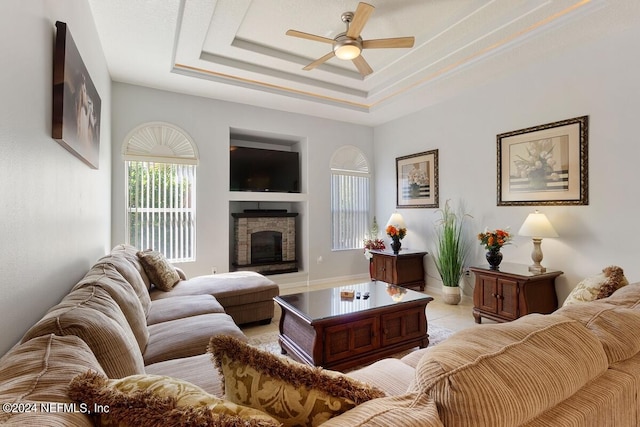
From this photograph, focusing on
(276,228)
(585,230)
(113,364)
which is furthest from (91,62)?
(585,230)

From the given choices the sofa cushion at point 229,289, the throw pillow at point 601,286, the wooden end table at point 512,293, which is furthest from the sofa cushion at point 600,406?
the sofa cushion at point 229,289

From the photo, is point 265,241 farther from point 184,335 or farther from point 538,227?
point 538,227

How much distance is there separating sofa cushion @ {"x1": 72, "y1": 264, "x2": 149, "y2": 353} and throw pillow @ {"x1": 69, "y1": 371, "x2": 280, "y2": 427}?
3.72 ft

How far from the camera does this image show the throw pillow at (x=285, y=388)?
2.18ft

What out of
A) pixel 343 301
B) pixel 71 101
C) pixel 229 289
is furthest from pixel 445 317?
pixel 71 101

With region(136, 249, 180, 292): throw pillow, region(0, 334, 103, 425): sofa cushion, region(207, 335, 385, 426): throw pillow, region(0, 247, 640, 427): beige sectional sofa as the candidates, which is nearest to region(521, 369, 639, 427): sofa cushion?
region(0, 247, 640, 427): beige sectional sofa

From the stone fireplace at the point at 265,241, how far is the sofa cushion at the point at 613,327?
14.6 ft

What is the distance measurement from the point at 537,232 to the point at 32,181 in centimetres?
402

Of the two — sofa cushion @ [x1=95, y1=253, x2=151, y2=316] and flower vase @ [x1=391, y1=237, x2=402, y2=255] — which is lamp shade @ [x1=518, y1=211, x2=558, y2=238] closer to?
flower vase @ [x1=391, y1=237, x2=402, y2=255]

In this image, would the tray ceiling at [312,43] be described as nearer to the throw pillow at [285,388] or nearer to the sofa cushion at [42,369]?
the sofa cushion at [42,369]

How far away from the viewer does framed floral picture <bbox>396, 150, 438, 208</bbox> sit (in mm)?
4781

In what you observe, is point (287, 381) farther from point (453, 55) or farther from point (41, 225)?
point (453, 55)

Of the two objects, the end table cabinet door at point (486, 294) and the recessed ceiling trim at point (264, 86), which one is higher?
the recessed ceiling trim at point (264, 86)

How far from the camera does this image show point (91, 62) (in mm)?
2525
